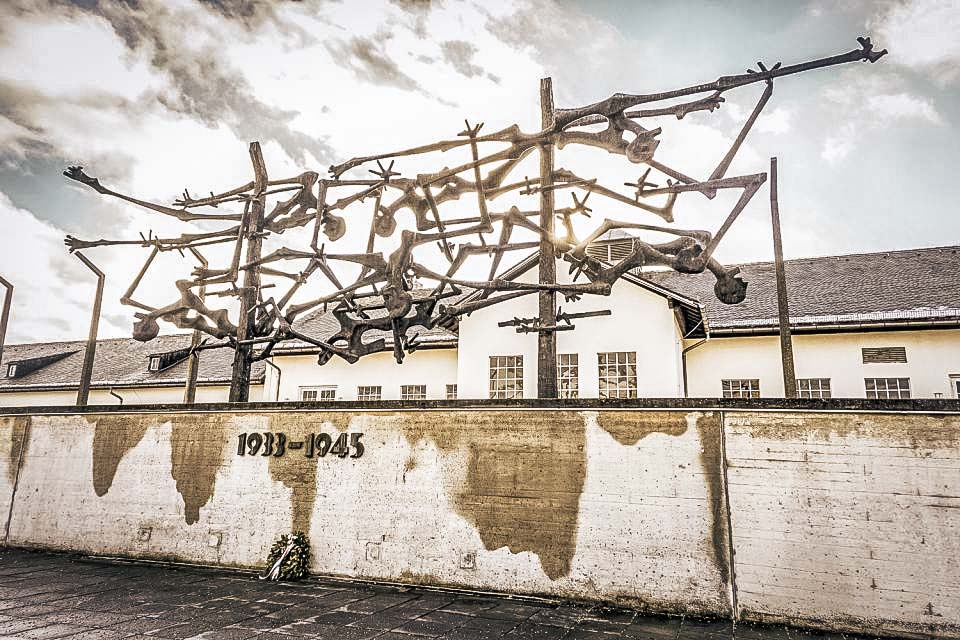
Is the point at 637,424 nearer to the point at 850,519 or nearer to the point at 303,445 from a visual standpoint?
the point at 850,519

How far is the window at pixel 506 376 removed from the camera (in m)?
15.4

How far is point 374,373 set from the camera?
17734 millimetres

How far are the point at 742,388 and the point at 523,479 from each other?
9.63m

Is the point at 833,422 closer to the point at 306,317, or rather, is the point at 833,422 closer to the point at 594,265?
the point at 594,265

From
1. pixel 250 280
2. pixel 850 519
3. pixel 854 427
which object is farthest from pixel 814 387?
pixel 250 280

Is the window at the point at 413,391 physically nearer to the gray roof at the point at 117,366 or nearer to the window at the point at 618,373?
the window at the point at 618,373

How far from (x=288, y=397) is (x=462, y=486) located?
39.7ft

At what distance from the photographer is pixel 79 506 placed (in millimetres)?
10148

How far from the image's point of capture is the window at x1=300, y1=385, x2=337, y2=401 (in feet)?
59.3

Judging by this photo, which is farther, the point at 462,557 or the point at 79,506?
the point at 79,506

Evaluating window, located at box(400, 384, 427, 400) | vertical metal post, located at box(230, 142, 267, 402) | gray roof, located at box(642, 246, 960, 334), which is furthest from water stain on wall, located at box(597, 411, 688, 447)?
window, located at box(400, 384, 427, 400)

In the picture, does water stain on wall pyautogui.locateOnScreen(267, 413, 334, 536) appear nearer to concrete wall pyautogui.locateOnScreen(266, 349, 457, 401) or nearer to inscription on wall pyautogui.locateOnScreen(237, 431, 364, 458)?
inscription on wall pyautogui.locateOnScreen(237, 431, 364, 458)

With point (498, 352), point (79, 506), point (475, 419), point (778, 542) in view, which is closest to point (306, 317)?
point (498, 352)

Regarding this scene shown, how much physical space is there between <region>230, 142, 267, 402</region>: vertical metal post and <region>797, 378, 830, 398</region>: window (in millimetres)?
12935
